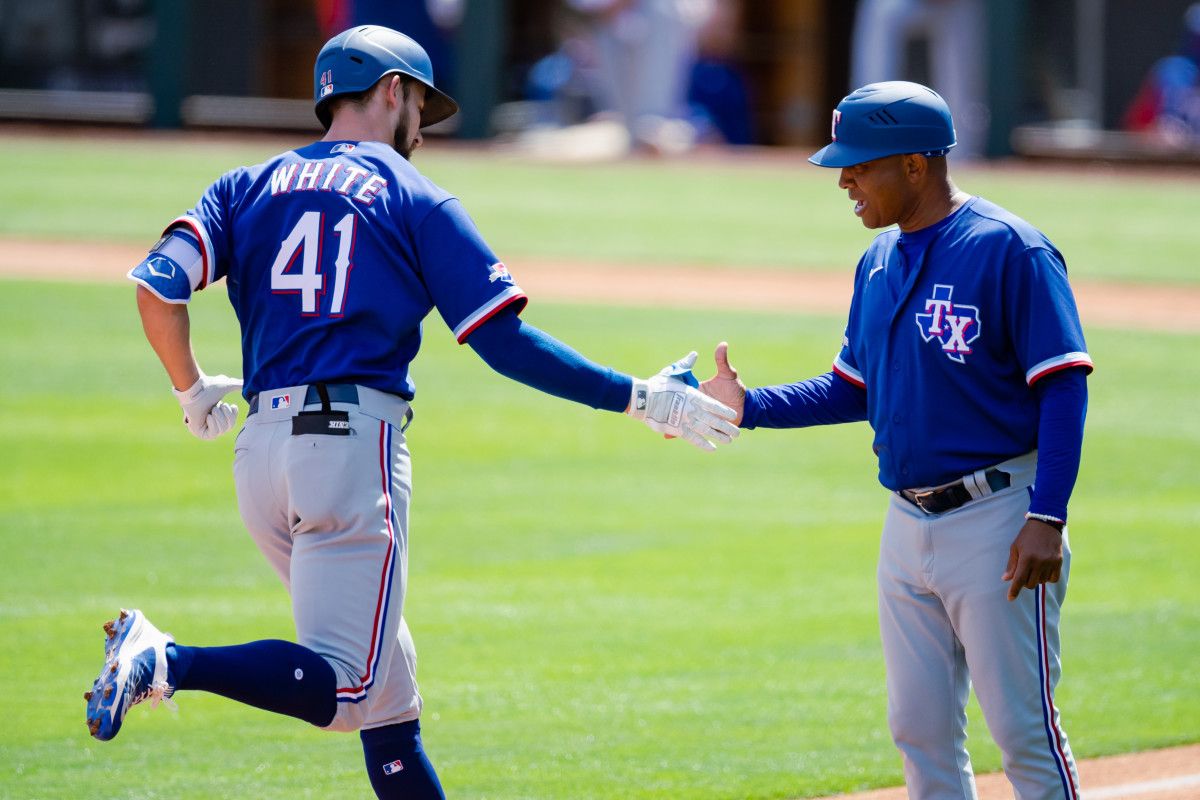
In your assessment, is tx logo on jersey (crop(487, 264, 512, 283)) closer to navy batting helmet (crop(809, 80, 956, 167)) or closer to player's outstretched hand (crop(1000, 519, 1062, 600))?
navy batting helmet (crop(809, 80, 956, 167))

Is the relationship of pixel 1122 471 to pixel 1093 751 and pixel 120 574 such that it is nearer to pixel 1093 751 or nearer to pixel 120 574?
pixel 1093 751

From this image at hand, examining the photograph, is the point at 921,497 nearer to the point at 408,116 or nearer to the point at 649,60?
the point at 408,116

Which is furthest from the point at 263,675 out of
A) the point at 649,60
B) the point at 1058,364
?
the point at 649,60

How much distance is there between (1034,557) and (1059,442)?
228 mm

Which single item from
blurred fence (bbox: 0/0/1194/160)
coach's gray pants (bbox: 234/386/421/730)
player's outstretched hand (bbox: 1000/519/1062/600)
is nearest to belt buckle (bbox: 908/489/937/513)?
player's outstretched hand (bbox: 1000/519/1062/600)

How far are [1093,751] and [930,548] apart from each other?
176cm

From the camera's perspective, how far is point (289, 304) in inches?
133

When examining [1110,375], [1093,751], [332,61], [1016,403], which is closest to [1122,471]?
[1110,375]

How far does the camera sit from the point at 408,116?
3623mm

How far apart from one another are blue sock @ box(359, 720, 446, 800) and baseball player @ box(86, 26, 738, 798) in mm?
64

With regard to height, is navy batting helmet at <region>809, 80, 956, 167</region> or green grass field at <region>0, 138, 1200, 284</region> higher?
navy batting helmet at <region>809, 80, 956, 167</region>

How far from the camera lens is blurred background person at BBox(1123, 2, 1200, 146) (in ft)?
64.6

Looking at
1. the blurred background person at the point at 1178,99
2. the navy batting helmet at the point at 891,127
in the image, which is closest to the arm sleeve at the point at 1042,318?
the navy batting helmet at the point at 891,127

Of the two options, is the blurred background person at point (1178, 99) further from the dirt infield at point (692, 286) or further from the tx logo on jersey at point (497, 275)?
the tx logo on jersey at point (497, 275)
